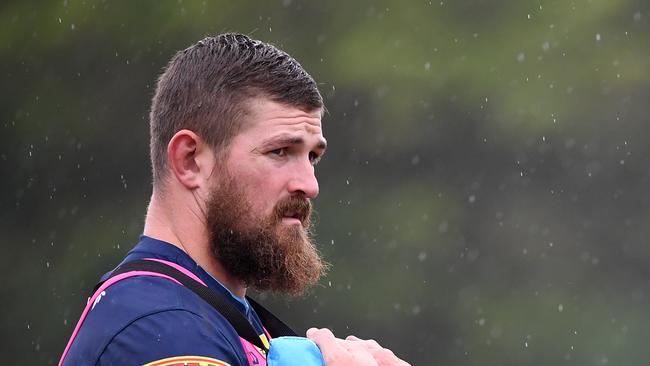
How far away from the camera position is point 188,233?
2139mm

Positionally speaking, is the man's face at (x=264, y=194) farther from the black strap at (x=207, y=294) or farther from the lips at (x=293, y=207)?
the black strap at (x=207, y=294)

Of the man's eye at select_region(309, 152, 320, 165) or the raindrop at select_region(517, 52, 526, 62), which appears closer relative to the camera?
the man's eye at select_region(309, 152, 320, 165)

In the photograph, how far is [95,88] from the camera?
30.9ft

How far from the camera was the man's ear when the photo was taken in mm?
2127

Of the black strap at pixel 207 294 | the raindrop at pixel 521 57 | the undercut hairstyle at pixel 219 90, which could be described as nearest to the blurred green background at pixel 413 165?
the raindrop at pixel 521 57

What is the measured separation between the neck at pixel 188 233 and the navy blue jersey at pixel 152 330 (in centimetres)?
20

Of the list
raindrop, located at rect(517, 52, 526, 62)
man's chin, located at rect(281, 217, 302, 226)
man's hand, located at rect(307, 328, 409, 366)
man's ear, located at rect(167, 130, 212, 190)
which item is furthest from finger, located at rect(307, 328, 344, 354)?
raindrop, located at rect(517, 52, 526, 62)

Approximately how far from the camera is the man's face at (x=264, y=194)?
211cm

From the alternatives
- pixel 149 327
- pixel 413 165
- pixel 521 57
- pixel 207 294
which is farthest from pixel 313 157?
pixel 521 57

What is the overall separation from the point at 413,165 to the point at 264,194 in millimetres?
9197

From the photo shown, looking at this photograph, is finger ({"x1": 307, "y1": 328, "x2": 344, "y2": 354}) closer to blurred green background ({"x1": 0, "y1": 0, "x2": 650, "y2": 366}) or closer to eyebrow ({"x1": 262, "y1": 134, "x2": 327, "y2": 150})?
eyebrow ({"x1": 262, "y1": 134, "x2": 327, "y2": 150})

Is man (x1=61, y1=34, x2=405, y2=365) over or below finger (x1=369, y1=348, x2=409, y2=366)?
over

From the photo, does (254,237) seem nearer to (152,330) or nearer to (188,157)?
(188,157)

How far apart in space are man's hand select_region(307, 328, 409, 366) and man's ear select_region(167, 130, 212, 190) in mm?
331
